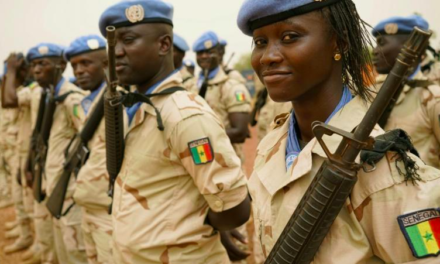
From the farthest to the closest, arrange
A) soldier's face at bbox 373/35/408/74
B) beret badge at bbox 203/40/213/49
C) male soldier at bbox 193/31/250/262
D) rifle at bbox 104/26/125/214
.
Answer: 1. beret badge at bbox 203/40/213/49
2. male soldier at bbox 193/31/250/262
3. soldier's face at bbox 373/35/408/74
4. rifle at bbox 104/26/125/214

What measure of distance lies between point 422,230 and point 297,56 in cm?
56

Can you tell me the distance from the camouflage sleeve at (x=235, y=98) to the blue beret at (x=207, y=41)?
1.02 metres

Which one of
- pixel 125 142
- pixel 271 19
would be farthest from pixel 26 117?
pixel 271 19

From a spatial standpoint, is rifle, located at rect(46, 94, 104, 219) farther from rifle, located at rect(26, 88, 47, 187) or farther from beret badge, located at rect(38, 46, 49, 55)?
beret badge, located at rect(38, 46, 49, 55)

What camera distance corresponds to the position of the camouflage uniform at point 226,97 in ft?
17.3

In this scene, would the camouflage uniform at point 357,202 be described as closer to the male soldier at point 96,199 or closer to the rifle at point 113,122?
the rifle at point 113,122

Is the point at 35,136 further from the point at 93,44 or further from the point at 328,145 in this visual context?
the point at 328,145

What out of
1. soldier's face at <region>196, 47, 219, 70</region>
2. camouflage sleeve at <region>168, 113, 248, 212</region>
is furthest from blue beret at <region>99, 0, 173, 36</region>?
soldier's face at <region>196, 47, 219, 70</region>

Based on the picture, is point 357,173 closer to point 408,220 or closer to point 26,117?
point 408,220

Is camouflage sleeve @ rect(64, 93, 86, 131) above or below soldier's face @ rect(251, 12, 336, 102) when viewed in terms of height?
below

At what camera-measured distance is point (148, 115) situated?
7.43ft

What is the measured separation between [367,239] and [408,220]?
0.49 ft

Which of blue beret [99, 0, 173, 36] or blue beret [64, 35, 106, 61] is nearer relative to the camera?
blue beret [99, 0, 173, 36]

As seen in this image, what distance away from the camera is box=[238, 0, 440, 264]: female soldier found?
1081 mm
